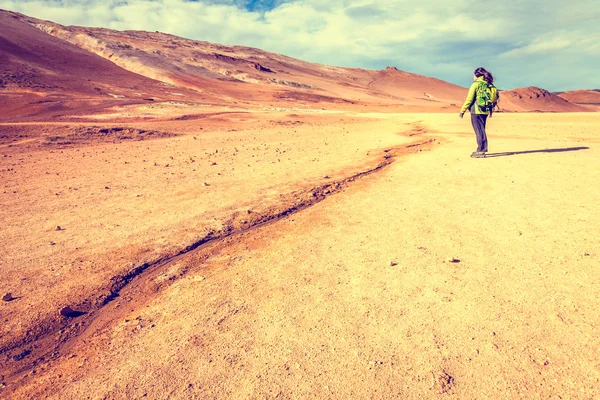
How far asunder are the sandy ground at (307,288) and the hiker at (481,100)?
80.9 inches

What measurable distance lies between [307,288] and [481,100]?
7182mm

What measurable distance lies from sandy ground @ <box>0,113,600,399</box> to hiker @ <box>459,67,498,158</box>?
205cm

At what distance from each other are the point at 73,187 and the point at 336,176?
4.41 metres

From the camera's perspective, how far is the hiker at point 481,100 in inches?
330

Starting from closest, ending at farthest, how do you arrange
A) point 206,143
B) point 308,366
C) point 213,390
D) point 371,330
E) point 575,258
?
point 213,390 < point 308,366 < point 371,330 < point 575,258 < point 206,143

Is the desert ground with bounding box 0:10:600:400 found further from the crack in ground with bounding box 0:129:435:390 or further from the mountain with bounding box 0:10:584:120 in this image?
the mountain with bounding box 0:10:584:120

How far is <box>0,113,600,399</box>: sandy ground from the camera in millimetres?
2199

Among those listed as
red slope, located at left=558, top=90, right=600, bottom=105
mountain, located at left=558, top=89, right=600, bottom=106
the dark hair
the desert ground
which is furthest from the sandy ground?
red slope, located at left=558, top=90, right=600, bottom=105

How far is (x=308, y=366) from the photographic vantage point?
2.27 meters

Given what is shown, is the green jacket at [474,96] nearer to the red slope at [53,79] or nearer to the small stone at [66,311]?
the small stone at [66,311]

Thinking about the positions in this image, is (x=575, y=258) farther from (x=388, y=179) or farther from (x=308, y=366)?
(x=388, y=179)

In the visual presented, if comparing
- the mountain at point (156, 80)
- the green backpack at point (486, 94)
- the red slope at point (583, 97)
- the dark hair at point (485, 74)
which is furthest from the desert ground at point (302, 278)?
the red slope at point (583, 97)

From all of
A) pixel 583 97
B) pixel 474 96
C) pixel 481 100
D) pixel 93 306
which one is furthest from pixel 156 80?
pixel 583 97

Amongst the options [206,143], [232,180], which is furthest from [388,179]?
[206,143]
